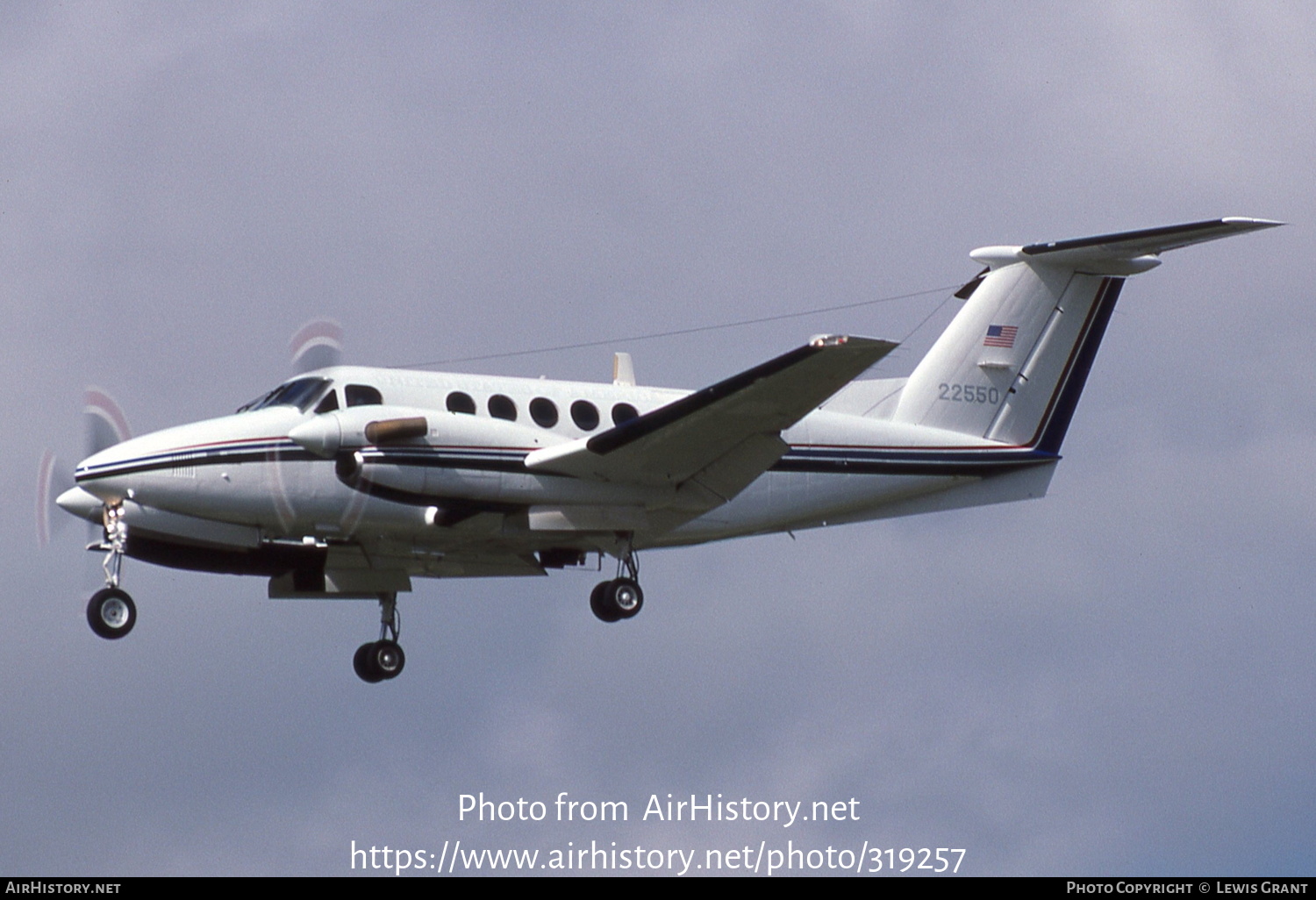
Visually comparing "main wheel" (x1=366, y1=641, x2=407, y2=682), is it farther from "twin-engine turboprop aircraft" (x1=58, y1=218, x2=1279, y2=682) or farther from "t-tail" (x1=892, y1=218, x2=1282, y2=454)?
"t-tail" (x1=892, y1=218, x2=1282, y2=454)

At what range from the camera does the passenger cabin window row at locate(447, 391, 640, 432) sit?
2186 centimetres

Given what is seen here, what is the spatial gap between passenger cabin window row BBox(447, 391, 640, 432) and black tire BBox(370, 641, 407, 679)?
3676 mm

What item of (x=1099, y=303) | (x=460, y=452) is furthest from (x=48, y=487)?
(x=1099, y=303)

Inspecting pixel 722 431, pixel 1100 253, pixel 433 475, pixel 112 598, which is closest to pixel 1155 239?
pixel 1100 253

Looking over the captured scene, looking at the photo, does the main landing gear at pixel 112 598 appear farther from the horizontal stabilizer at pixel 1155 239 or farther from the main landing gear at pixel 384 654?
the horizontal stabilizer at pixel 1155 239

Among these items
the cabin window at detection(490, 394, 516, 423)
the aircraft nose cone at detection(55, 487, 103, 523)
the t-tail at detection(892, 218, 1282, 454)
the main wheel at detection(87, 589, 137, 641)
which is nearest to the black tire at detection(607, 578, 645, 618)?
the cabin window at detection(490, 394, 516, 423)

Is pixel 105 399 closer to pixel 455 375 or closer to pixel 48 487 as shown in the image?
pixel 48 487

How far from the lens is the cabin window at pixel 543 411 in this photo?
22.2 meters

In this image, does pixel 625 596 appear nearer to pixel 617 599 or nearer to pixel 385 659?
pixel 617 599

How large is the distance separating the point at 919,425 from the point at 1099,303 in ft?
10.2

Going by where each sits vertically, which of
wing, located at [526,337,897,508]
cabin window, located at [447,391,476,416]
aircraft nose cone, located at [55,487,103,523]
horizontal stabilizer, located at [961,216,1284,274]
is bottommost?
aircraft nose cone, located at [55,487,103,523]

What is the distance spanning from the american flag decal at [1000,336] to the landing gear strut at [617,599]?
6.11 meters

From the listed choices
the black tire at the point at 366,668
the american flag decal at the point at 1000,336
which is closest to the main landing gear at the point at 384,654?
the black tire at the point at 366,668

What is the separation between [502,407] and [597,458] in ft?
4.16
